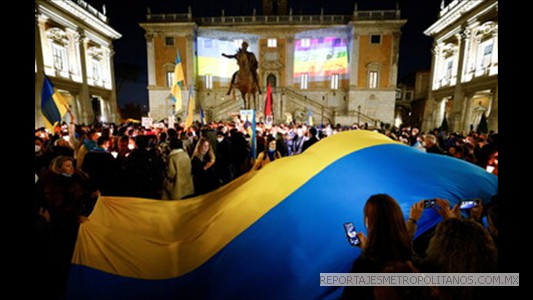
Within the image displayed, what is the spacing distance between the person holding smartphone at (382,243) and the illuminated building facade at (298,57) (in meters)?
31.0

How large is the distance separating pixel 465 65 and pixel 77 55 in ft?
139

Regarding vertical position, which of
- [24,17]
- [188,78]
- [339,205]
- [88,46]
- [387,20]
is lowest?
[339,205]

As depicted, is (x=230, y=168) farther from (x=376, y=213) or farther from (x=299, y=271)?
(x=376, y=213)

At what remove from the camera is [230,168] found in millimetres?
7344

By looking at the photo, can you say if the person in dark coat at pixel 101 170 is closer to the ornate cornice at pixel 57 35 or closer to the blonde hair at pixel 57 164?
the blonde hair at pixel 57 164

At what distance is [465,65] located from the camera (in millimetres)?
24812

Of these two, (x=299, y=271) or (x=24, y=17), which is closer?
(x=24, y=17)

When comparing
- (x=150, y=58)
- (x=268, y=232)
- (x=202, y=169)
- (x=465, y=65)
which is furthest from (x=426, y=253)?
(x=150, y=58)

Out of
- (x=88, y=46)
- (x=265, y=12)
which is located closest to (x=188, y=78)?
(x=88, y=46)

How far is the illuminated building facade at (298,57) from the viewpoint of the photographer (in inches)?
1297

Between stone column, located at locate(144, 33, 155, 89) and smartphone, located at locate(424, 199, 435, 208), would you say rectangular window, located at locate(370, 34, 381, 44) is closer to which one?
stone column, located at locate(144, 33, 155, 89)

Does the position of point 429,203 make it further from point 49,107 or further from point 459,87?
point 459,87

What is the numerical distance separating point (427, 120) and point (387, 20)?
14.1m

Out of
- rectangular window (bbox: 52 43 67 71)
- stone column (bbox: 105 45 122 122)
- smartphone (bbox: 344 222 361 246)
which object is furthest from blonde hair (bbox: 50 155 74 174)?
stone column (bbox: 105 45 122 122)
